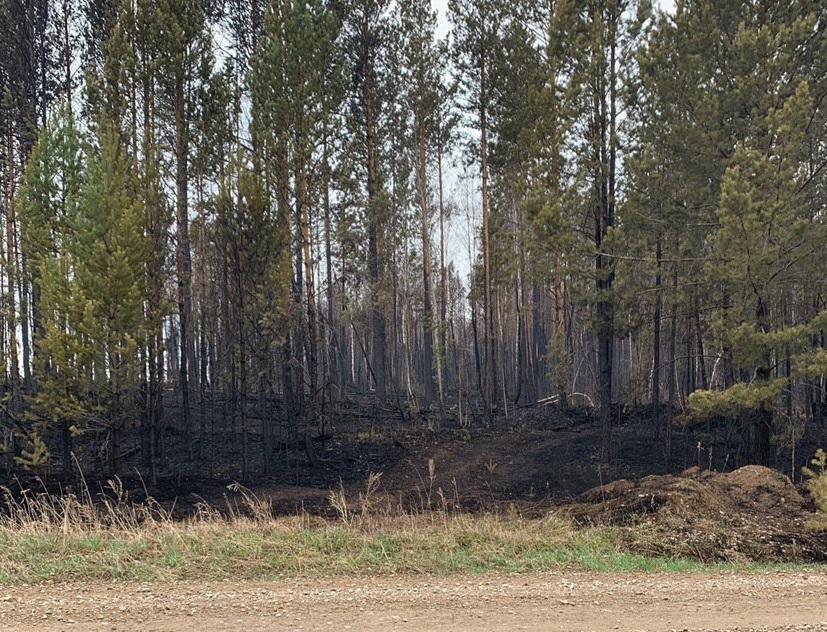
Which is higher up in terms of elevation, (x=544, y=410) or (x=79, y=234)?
(x=79, y=234)

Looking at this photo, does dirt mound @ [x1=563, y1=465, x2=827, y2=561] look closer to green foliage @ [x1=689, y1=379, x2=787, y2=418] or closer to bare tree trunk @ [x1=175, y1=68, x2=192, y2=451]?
green foliage @ [x1=689, y1=379, x2=787, y2=418]

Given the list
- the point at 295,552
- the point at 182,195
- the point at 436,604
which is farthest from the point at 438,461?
the point at 436,604

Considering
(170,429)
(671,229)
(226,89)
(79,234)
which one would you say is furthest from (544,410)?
(79,234)

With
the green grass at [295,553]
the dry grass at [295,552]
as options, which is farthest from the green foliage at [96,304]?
the green grass at [295,553]

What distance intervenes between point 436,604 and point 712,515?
5.01 metres

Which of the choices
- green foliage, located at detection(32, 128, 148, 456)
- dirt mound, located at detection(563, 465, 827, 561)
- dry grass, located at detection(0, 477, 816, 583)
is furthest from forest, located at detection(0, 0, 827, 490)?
dry grass, located at detection(0, 477, 816, 583)

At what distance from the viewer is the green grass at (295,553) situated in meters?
5.69

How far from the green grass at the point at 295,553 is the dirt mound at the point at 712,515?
52cm

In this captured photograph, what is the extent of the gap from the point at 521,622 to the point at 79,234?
10.7 m

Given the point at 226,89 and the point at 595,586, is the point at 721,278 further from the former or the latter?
the point at 226,89

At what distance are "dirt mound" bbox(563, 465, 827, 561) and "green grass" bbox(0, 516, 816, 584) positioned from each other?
522 millimetres

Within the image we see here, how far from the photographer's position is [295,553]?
620cm

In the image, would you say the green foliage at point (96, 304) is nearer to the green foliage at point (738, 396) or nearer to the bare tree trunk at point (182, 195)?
the bare tree trunk at point (182, 195)

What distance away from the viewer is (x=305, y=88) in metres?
14.4
